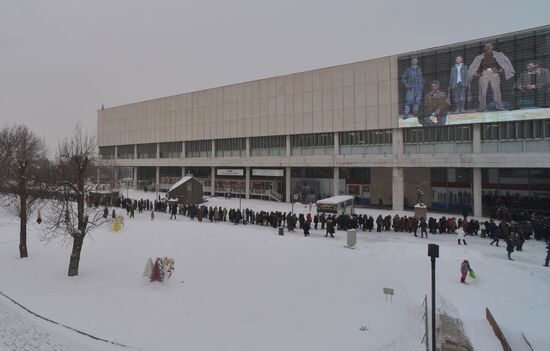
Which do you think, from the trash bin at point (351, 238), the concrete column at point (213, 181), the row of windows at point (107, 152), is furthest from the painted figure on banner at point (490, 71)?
the row of windows at point (107, 152)

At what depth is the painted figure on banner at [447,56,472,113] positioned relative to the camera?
35375mm

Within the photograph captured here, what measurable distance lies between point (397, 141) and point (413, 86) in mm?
6367

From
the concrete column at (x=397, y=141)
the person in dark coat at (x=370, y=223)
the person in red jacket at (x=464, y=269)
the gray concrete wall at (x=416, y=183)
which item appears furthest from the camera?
the gray concrete wall at (x=416, y=183)

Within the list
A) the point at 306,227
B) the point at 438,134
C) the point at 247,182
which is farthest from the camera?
the point at 247,182

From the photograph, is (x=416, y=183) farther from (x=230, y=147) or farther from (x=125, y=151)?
(x=125, y=151)

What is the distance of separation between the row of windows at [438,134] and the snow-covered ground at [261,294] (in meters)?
17.0

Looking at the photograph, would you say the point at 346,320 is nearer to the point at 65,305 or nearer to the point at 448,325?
the point at 448,325

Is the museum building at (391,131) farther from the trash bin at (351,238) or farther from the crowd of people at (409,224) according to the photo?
the trash bin at (351,238)

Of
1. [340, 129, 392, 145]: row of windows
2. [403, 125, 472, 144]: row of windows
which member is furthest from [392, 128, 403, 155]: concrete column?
[340, 129, 392, 145]: row of windows

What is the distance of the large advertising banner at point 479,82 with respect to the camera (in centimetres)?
3197

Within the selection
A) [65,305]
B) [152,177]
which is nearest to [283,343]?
[65,305]

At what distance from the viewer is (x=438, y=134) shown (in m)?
37.5

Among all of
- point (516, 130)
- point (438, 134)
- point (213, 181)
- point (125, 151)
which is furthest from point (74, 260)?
point (125, 151)

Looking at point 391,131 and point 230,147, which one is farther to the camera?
point 230,147
